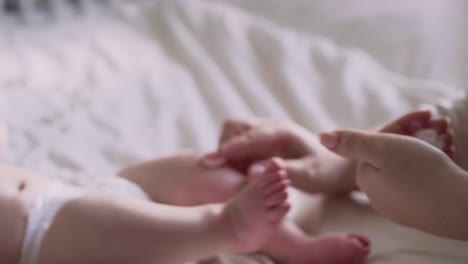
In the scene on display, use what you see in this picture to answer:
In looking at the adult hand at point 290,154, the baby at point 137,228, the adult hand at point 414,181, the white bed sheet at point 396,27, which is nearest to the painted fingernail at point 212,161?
the adult hand at point 290,154

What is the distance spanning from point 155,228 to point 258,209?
114mm

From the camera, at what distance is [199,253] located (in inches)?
29.3

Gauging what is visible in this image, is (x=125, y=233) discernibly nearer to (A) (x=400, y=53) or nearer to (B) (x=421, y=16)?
(A) (x=400, y=53)

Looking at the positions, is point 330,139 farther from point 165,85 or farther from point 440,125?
point 165,85

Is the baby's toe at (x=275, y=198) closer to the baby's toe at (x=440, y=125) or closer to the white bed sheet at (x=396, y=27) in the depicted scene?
the baby's toe at (x=440, y=125)

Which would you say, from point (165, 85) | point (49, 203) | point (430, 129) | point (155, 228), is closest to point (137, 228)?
point (155, 228)

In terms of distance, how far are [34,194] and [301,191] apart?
339mm

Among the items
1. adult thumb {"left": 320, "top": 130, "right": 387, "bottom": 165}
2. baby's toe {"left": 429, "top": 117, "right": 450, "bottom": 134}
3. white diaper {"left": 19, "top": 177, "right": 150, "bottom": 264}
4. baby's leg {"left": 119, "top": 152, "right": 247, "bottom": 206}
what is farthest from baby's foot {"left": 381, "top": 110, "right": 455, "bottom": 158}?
white diaper {"left": 19, "top": 177, "right": 150, "bottom": 264}

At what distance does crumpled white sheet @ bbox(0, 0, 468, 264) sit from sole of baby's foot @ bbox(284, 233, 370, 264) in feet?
0.40

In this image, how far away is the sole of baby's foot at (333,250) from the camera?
0.75m

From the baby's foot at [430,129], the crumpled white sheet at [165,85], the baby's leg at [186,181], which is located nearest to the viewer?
the baby's foot at [430,129]

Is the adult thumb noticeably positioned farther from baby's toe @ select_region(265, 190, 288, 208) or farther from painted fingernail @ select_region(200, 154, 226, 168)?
painted fingernail @ select_region(200, 154, 226, 168)

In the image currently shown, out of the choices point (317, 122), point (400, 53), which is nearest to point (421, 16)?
point (400, 53)

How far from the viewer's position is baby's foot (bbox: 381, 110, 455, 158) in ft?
2.43
